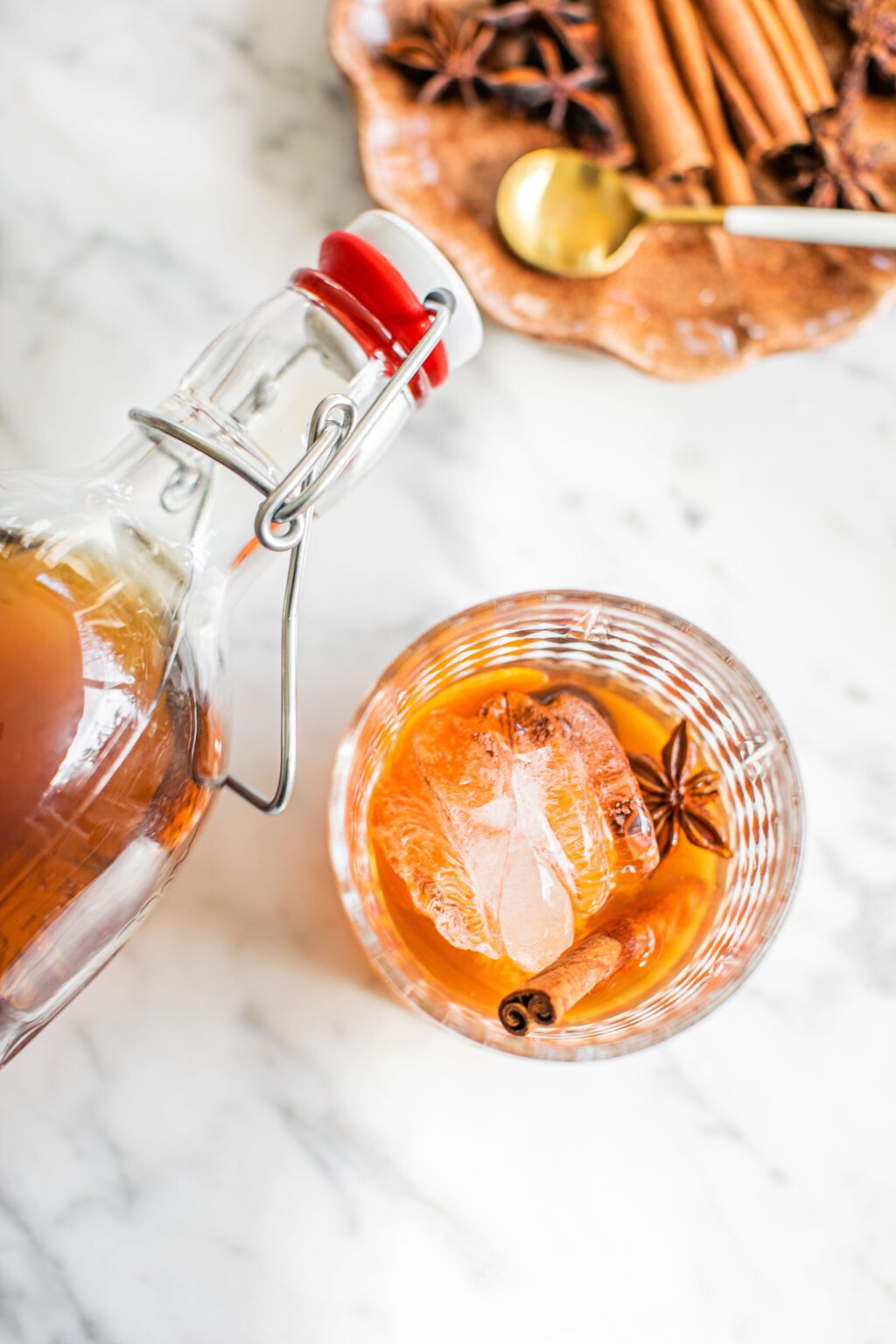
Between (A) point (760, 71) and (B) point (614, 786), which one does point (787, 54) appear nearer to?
(A) point (760, 71)

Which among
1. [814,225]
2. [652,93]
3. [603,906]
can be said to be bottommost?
[603,906]

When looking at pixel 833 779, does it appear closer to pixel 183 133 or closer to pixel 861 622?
pixel 861 622

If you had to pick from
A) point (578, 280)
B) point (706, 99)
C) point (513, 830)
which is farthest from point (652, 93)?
point (513, 830)

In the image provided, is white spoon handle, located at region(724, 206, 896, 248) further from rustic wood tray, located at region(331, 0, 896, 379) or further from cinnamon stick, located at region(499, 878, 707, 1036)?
cinnamon stick, located at region(499, 878, 707, 1036)

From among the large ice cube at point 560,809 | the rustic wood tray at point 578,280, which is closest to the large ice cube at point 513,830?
the large ice cube at point 560,809

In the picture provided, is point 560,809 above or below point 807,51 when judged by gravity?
below

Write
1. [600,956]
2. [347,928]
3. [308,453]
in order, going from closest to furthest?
[308,453] → [600,956] → [347,928]
